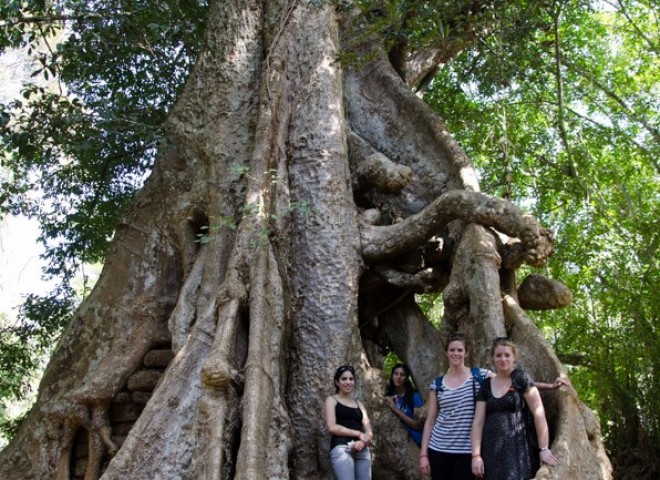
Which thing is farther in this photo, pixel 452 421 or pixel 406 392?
pixel 406 392

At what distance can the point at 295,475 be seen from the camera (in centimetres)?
418

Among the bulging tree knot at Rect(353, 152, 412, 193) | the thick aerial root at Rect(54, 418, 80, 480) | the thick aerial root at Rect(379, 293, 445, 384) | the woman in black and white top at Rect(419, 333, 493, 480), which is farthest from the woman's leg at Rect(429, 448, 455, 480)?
the thick aerial root at Rect(54, 418, 80, 480)

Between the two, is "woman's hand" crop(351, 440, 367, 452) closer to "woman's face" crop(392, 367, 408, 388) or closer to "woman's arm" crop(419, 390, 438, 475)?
"woman's arm" crop(419, 390, 438, 475)

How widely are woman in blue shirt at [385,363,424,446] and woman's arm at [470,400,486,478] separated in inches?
41.1

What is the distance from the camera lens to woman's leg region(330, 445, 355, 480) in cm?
386

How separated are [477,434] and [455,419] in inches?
8.3

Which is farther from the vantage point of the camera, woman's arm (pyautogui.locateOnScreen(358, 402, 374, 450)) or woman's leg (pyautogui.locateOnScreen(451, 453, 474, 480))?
woman's arm (pyautogui.locateOnScreen(358, 402, 374, 450))

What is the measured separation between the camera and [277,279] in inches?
180

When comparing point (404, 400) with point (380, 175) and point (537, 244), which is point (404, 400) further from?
point (380, 175)

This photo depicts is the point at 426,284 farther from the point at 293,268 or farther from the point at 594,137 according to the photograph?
the point at 594,137

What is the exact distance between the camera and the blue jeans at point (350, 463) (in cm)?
386

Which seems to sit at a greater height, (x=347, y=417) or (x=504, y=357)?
(x=504, y=357)

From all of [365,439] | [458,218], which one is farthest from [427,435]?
[458,218]

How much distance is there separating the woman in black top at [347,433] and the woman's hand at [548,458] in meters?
1.00
